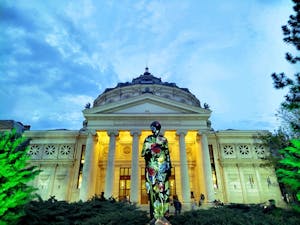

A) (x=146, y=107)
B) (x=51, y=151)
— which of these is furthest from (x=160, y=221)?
(x=51, y=151)

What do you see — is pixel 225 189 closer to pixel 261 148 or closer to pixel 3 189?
pixel 261 148

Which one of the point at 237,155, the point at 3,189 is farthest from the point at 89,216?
the point at 237,155

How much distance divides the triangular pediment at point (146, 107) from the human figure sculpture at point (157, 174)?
16706mm

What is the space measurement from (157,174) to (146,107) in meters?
17.9

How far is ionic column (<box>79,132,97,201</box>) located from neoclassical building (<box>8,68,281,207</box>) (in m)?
0.09

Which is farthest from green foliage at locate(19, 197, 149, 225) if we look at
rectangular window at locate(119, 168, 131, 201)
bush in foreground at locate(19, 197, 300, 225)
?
rectangular window at locate(119, 168, 131, 201)

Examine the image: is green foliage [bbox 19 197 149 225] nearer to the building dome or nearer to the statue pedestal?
the statue pedestal

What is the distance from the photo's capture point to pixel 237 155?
25562 millimetres

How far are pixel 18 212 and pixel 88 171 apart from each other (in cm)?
1647

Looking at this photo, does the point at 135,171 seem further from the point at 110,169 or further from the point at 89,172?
the point at 89,172

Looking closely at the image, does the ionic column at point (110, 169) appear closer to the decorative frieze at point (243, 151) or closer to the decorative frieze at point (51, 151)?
the decorative frieze at point (51, 151)

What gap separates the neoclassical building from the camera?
2221cm

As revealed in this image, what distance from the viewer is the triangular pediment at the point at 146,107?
2364 cm

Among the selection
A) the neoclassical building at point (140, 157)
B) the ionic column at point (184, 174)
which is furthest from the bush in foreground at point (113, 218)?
the neoclassical building at point (140, 157)
